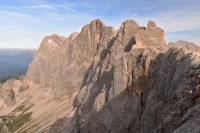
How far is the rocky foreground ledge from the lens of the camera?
41.6 meters

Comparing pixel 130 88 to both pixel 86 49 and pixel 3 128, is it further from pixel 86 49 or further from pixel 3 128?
pixel 3 128

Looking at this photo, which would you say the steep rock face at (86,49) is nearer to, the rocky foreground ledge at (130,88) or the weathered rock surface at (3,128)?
the rocky foreground ledge at (130,88)

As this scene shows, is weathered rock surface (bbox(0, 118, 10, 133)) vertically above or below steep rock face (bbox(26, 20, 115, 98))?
below

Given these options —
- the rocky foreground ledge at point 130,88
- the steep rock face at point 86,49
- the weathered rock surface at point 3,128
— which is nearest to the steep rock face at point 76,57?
the steep rock face at point 86,49

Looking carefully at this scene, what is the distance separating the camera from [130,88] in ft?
234

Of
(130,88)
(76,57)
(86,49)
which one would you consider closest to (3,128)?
(76,57)

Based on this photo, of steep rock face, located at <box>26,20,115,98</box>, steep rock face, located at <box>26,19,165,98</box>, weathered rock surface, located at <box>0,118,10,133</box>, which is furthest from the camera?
weathered rock surface, located at <box>0,118,10,133</box>

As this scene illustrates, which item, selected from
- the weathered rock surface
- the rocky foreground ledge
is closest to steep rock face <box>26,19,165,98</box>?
the rocky foreground ledge

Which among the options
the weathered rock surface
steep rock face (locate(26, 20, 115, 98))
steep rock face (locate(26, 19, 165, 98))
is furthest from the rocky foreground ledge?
the weathered rock surface

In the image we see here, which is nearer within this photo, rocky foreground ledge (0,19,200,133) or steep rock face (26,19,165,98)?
rocky foreground ledge (0,19,200,133)

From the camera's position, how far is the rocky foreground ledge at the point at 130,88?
4162 cm

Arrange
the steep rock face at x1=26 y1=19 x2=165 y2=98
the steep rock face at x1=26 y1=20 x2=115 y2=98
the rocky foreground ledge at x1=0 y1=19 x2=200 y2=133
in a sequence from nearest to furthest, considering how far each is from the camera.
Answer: the rocky foreground ledge at x1=0 y1=19 x2=200 y2=133 < the steep rock face at x1=26 y1=19 x2=165 y2=98 < the steep rock face at x1=26 y1=20 x2=115 y2=98

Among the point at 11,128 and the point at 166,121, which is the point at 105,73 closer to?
the point at 166,121

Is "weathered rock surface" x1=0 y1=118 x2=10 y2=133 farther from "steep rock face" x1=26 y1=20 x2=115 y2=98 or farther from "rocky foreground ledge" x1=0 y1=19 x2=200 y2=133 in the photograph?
"steep rock face" x1=26 y1=20 x2=115 y2=98
